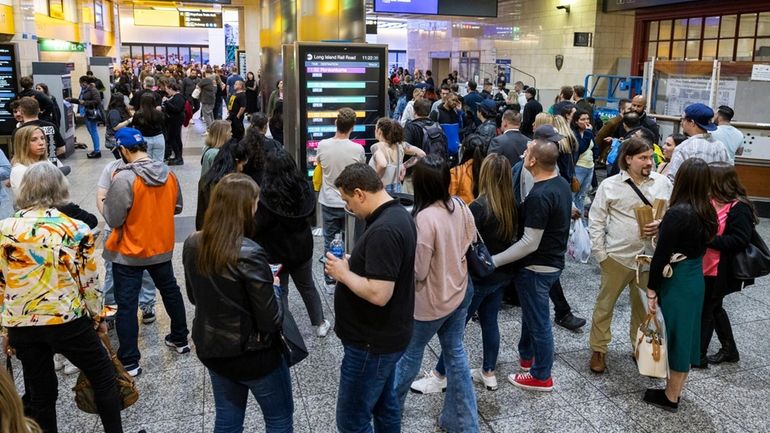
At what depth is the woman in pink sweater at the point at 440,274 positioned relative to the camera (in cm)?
297

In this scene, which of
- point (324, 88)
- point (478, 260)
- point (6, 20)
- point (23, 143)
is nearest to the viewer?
point (478, 260)

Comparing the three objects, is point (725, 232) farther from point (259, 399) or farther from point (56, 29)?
point (56, 29)

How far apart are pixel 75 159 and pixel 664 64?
10.5 metres

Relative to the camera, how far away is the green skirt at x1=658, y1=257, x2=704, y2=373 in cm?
354

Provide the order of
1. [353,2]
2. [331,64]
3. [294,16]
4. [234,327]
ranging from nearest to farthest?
[234,327] < [331,64] < [353,2] < [294,16]

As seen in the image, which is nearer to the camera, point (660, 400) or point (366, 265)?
point (366, 265)

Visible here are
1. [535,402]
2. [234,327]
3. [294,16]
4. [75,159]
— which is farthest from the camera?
[75,159]

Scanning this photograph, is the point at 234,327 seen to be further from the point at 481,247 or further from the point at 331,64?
the point at 331,64

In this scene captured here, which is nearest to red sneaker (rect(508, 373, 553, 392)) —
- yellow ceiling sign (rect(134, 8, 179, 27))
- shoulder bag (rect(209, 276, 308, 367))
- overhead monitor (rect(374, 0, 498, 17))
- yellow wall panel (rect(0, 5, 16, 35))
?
shoulder bag (rect(209, 276, 308, 367))

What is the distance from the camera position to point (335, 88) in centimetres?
705

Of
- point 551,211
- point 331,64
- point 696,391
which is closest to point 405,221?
point 551,211

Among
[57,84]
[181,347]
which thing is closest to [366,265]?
[181,347]

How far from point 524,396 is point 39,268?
2744 mm

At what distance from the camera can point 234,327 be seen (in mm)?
2512
